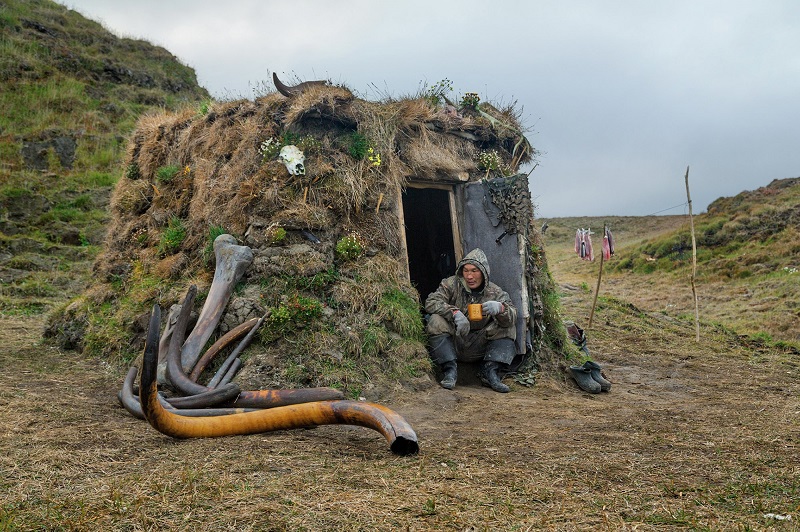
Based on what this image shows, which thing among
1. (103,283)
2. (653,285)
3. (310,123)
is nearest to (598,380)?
(310,123)

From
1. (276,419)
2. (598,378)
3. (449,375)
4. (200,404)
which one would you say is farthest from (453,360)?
(200,404)

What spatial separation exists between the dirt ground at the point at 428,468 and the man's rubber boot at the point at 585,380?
21.0 inches

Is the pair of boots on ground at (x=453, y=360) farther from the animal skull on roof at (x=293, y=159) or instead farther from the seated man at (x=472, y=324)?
the animal skull on roof at (x=293, y=159)

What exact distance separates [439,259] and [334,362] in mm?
4808

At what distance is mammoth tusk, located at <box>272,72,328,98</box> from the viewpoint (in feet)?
24.4

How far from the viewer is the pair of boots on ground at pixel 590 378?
7520 millimetres

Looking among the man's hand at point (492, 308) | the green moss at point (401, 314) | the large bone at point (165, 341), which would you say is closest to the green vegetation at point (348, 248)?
the green moss at point (401, 314)

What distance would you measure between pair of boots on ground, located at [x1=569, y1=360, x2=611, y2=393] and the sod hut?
530 millimetres

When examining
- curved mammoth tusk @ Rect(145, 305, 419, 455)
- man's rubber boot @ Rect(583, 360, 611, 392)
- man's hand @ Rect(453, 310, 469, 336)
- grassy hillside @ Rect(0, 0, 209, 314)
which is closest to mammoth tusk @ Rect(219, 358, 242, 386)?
curved mammoth tusk @ Rect(145, 305, 419, 455)

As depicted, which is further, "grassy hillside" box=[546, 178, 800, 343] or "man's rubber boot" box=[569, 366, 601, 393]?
"grassy hillside" box=[546, 178, 800, 343]

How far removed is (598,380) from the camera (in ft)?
25.1

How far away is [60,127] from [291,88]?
13897 millimetres

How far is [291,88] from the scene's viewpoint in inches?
299

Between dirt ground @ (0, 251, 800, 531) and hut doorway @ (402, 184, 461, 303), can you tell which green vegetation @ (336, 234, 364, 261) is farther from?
hut doorway @ (402, 184, 461, 303)
